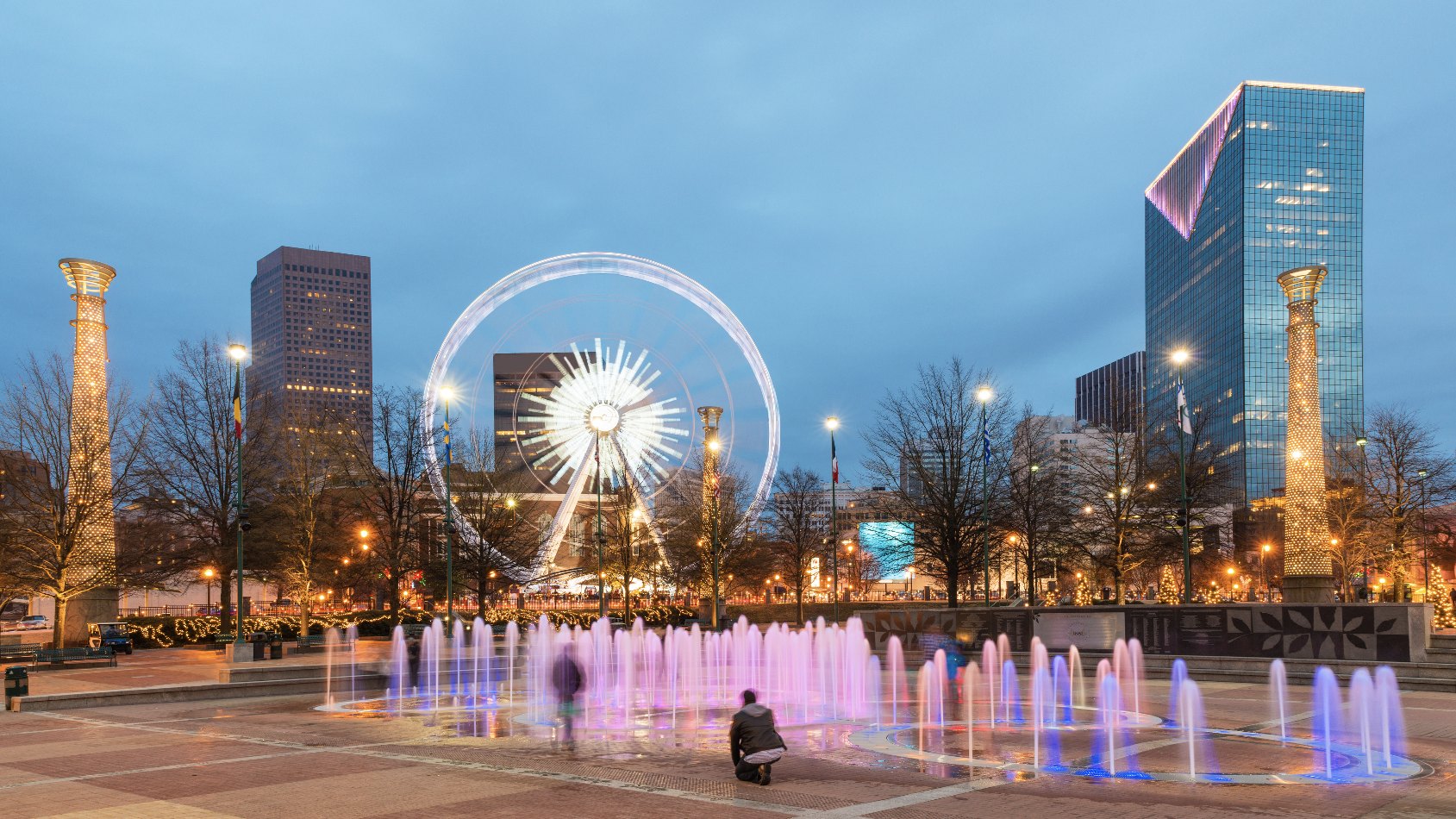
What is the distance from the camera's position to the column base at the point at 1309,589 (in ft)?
128

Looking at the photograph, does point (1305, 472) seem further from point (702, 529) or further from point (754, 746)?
point (754, 746)

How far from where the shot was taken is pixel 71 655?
3316cm

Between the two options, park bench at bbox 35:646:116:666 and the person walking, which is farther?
park bench at bbox 35:646:116:666

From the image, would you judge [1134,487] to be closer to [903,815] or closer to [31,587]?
[903,815]

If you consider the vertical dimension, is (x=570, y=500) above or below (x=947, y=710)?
above

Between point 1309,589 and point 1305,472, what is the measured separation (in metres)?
4.34

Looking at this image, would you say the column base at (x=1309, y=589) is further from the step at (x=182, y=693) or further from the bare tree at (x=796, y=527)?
the step at (x=182, y=693)

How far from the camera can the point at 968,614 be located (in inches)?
1325

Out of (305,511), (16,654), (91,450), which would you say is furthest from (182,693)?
(305,511)

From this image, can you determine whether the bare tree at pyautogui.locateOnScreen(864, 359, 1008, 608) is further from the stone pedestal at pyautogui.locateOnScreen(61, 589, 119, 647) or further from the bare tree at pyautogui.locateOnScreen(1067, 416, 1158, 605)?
the stone pedestal at pyautogui.locateOnScreen(61, 589, 119, 647)

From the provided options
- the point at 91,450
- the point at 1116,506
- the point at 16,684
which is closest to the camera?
the point at 16,684

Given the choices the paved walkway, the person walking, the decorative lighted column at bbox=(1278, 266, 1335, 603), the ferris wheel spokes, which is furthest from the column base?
the ferris wheel spokes

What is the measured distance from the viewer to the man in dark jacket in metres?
12.7

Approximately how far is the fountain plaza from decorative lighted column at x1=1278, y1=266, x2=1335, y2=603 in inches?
571
